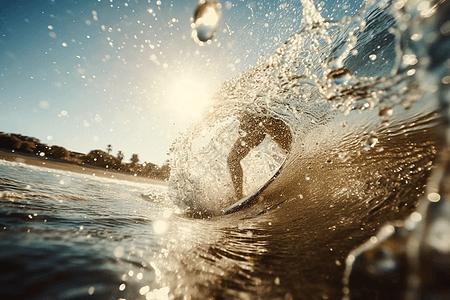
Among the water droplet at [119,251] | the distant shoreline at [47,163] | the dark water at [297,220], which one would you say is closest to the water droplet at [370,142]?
the dark water at [297,220]

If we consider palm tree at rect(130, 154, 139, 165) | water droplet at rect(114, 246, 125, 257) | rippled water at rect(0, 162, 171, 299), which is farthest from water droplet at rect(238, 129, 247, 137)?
palm tree at rect(130, 154, 139, 165)

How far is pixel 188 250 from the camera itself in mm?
1070

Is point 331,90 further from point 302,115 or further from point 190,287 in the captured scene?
point 190,287

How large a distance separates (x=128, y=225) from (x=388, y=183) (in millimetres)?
2066

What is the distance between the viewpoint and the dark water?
28.1 inches

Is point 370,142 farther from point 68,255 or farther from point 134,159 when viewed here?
point 134,159

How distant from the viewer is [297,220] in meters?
1.72

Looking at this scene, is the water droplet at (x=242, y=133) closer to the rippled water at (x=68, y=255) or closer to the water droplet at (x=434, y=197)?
the rippled water at (x=68, y=255)

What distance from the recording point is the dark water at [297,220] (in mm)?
713

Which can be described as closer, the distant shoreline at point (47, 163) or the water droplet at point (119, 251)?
the water droplet at point (119, 251)

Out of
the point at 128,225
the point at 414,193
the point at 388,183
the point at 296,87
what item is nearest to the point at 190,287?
the point at 128,225

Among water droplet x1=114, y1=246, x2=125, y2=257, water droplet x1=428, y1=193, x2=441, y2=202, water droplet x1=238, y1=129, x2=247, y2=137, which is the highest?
water droplet x1=238, y1=129, x2=247, y2=137

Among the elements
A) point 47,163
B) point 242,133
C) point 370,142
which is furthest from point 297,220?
point 47,163

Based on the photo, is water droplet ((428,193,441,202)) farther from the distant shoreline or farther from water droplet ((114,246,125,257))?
the distant shoreline
